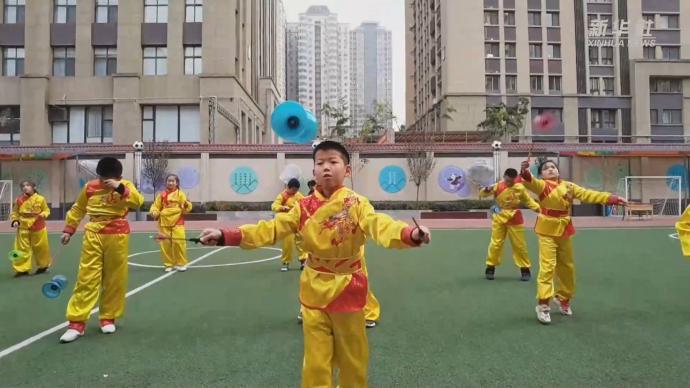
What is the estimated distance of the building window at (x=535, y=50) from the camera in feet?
136

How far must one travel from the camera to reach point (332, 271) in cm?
304

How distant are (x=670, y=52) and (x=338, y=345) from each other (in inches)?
1973

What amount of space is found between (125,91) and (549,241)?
93.1 feet

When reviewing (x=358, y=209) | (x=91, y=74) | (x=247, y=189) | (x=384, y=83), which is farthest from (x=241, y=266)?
(x=384, y=83)

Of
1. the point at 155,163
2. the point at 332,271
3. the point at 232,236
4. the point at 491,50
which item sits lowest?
the point at 332,271

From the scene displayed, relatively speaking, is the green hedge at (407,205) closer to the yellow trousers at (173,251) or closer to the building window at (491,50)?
the yellow trousers at (173,251)

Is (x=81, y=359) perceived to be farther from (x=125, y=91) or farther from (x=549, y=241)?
(x=125, y=91)

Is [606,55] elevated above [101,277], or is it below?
above

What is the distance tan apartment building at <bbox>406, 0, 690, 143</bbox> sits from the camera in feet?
134

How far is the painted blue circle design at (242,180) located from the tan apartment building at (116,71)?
17.8ft

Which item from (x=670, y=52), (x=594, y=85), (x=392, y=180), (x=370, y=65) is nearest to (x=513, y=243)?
(x=392, y=180)

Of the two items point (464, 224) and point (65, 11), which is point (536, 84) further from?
→ point (65, 11)

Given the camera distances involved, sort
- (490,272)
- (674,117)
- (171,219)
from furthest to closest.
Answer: (674,117) → (171,219) → (490,272)

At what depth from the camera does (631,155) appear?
23.3 meters
